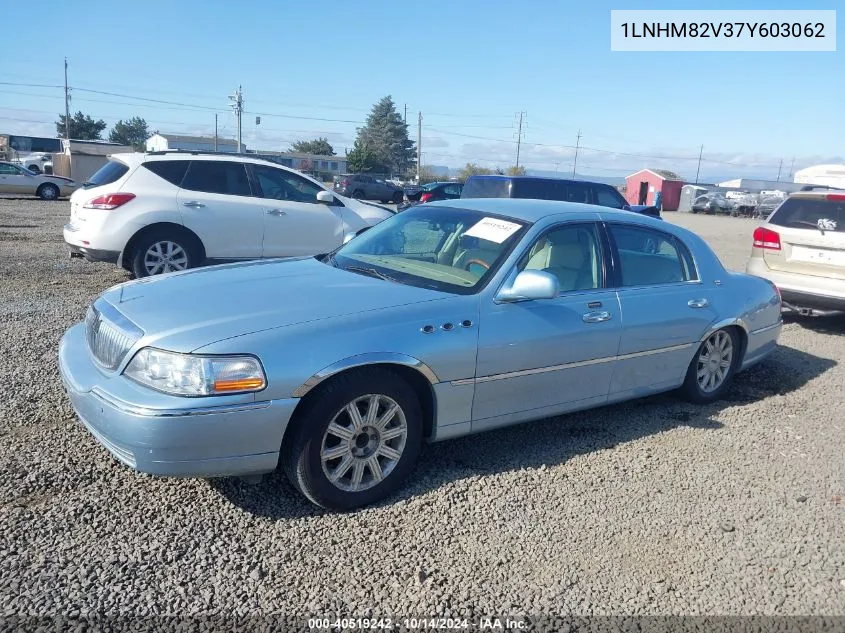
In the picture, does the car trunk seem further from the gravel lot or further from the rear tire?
the rear tire

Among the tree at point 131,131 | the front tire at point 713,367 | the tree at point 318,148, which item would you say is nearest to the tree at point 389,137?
the tree at point 318,148

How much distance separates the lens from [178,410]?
292 centimetres

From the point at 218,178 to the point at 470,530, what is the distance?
6554 millimetres

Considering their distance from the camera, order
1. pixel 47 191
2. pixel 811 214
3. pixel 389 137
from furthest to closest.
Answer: pixel 389 137 < pixel 47 191 < pixel 811 214

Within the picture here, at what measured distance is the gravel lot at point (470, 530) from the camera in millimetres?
2795

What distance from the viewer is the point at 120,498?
3.38 meters

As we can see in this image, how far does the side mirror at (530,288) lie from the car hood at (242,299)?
0.36m

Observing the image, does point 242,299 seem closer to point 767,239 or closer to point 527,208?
point 527,208

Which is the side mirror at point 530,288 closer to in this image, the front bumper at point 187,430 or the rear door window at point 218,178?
the front bumper at point 187,430

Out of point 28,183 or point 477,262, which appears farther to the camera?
point 28,183

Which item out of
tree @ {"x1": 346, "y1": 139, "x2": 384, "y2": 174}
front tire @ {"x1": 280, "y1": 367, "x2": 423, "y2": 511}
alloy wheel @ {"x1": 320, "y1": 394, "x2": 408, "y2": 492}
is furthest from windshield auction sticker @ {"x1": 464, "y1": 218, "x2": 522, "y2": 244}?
tree @ {"x1": 346, "y1": 139, "x2": 384, "y2": 174}

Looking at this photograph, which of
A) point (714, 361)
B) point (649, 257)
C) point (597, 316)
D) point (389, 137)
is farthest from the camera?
point (389, 137)

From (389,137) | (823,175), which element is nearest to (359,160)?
(389,137)

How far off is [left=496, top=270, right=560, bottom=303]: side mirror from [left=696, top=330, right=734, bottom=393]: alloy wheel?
6.45 feet
